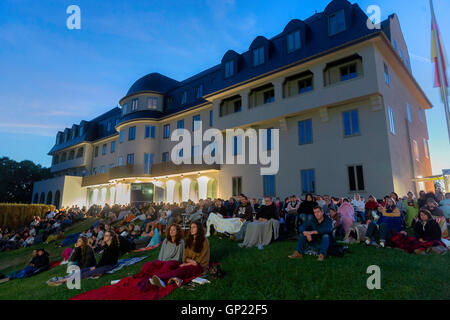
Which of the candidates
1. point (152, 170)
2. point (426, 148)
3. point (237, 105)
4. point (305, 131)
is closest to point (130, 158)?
point (152, 170)

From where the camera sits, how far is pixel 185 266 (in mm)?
6453

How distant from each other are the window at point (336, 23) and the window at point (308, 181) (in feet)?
32.6

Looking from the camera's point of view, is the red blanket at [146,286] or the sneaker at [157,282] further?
the sneaker at [157,282]

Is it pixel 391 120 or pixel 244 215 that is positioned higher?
pixel 391 120

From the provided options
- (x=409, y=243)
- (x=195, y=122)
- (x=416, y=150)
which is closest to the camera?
(x=409, y=243)

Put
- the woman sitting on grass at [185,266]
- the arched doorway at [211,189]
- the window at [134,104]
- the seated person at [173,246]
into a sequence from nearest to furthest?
the woman sitting on grass at [185,266], the seated person at [173,246], the arched doorway at [211,189], the window at [134,104]

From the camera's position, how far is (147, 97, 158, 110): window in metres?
32.2

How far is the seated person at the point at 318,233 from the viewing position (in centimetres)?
723

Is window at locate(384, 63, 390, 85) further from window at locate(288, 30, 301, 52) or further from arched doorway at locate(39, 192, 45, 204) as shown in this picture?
arched doorway at locate(39, 192, 45, 204)

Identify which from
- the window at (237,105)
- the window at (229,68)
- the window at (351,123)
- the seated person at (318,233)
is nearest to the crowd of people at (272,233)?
the seated person at (318,233)

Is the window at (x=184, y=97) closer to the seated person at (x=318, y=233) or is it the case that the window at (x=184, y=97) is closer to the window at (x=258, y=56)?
the window at (x=258, y=56)

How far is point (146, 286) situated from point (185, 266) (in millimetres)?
1099

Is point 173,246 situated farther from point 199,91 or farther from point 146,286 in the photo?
point 199,91

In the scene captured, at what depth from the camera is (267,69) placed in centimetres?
2062
